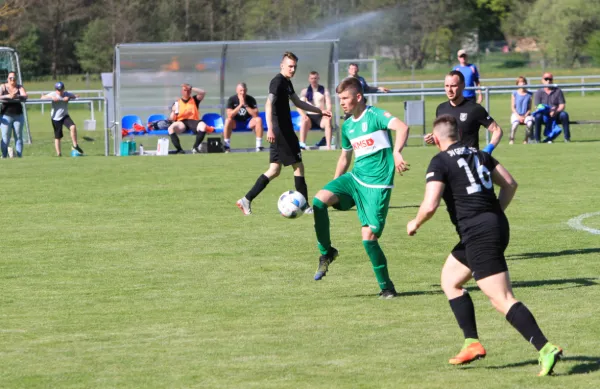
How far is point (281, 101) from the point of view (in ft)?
44.6

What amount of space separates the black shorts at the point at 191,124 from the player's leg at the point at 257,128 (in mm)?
1232

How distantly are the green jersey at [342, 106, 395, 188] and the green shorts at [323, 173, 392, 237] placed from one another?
0.18ft

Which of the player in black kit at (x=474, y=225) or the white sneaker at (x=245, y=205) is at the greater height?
the player in black kit at (x=474, y=225)

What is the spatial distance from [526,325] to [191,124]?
18.7 meters

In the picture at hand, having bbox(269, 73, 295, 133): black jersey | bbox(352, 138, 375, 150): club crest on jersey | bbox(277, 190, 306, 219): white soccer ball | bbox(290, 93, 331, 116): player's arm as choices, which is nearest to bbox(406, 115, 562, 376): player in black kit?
bbox(352, 138, 375, 150): club crest on jersey

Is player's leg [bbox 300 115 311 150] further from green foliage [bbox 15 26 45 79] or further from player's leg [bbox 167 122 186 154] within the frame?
green foliage [bbox 15 26 45 79]

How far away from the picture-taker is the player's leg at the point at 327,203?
29.4 feet

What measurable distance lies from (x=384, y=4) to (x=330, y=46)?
187ft

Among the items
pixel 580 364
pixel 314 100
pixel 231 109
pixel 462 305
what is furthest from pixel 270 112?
pixel 231 109

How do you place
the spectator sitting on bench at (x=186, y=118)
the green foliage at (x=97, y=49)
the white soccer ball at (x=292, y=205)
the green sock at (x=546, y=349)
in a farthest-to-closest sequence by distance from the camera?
the green foliage at (x=97, y=49) < the spectator sitting on bench at (x=186, y=118) < the white soccer ball at (x=292, y=205) < the green sock at (x=546, y=349)

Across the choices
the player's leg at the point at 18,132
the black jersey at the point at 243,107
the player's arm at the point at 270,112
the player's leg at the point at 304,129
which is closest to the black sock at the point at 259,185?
the player's arm at the point at 270,112

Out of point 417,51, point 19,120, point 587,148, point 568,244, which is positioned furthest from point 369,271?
point 417,51

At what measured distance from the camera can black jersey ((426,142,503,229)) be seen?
631cm

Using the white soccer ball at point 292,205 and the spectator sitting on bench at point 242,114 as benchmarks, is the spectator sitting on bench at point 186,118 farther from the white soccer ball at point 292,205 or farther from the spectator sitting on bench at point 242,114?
the white soccer ball at point 292,205
